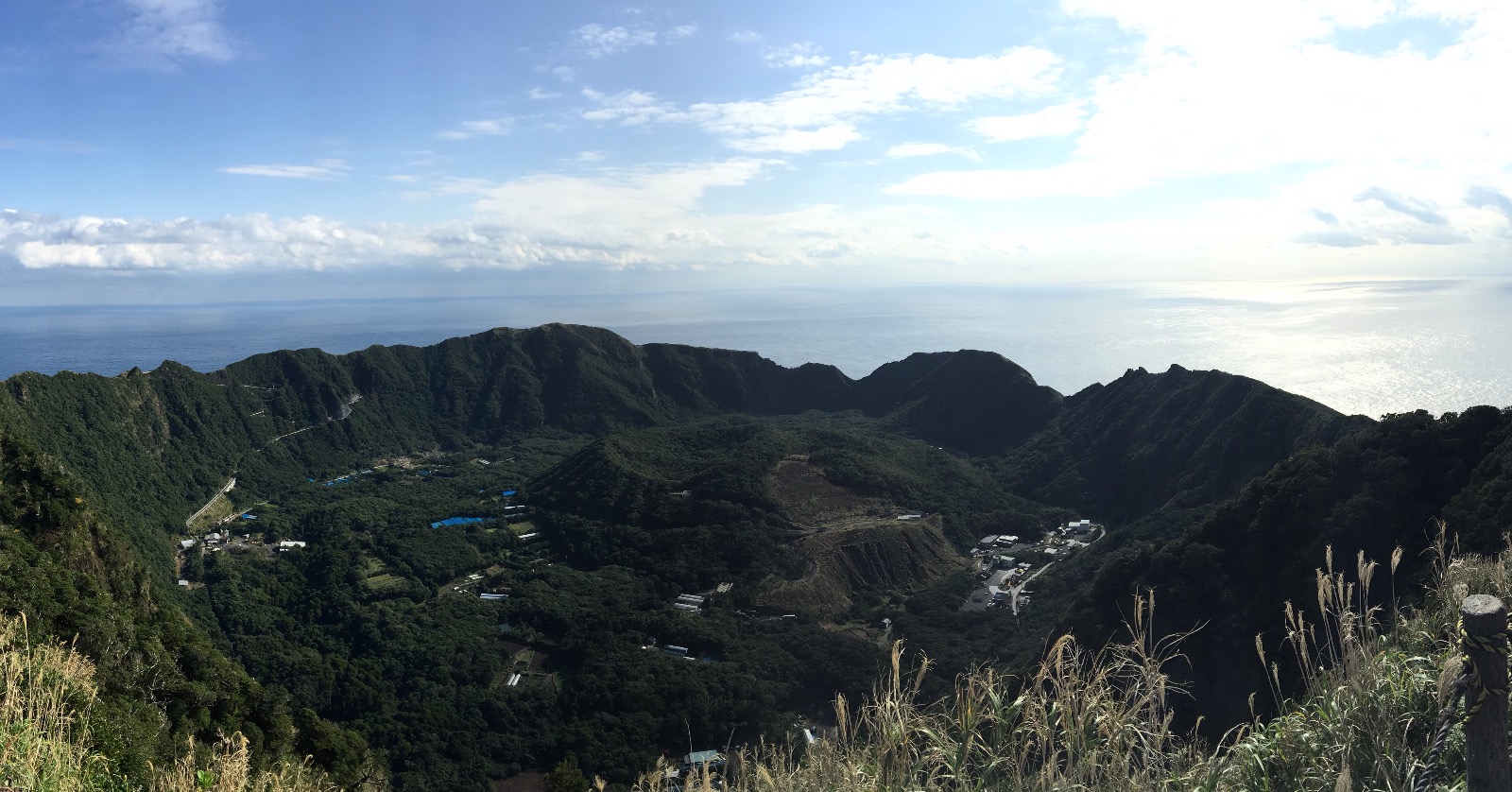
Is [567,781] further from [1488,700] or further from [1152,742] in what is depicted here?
[1488,700]

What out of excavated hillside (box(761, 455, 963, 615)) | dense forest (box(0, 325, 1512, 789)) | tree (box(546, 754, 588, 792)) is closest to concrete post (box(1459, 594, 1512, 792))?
dense forest (box(0, 325, 1512, 789))

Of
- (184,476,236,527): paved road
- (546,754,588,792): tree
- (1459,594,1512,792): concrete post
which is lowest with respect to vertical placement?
(546,754,588,792): tree

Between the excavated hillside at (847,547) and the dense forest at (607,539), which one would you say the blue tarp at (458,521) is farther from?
the excavated hillside at (847,547)

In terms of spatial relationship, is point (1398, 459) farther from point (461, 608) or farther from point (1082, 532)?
point (461, 608)

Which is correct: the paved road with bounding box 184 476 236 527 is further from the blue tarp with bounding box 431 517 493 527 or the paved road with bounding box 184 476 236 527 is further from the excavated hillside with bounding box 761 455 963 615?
the excavated hillside with bounding box 761 455 963 615

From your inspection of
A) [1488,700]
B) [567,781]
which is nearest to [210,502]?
[567,781]
